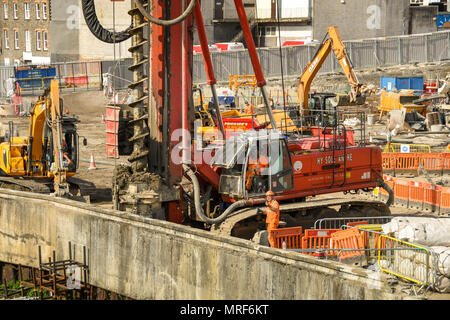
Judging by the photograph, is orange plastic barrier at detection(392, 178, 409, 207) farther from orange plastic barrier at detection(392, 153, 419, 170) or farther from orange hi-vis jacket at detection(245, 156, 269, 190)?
→ orange hi-vis jacket at detection(245, 156, 269, 190)

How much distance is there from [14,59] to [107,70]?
1947 centimetres

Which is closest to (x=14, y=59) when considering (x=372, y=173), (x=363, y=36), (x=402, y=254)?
(x=363, y=36)

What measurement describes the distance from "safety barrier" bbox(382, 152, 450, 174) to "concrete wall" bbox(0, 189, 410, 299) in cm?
1442

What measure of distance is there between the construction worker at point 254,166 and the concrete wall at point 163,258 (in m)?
3.34

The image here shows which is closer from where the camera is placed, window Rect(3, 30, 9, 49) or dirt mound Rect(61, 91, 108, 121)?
dirt mound Rect(61, 91, 108, 121)

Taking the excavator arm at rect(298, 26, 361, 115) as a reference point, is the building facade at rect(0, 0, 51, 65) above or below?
above

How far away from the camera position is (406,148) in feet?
94.4

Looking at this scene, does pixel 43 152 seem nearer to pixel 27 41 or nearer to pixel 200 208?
pixel 200 208

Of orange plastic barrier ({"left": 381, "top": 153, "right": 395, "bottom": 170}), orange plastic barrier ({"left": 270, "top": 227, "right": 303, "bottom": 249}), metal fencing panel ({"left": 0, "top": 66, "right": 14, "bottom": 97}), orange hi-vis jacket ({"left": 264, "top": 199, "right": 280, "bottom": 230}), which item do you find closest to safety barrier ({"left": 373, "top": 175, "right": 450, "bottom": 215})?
orange plastic barrier ({"left": 381, "top": 153, "right": 395, "bottom": 170})

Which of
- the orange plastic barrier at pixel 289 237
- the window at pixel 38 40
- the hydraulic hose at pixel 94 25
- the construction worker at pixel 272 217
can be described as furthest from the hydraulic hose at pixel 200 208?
the window at pixel 38 40

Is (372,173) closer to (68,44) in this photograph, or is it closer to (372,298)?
(372,298)

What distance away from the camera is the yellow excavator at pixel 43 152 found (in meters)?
21.7

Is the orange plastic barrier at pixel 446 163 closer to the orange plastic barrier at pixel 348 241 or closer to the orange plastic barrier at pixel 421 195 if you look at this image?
the orange plastic barrier at pixel 421 195

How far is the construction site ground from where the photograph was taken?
26.0m
